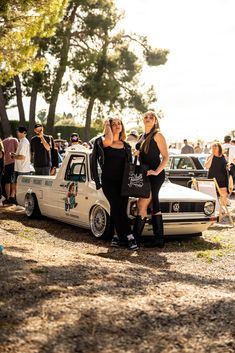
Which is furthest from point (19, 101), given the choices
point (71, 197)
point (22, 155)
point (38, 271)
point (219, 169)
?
point (38, 271)

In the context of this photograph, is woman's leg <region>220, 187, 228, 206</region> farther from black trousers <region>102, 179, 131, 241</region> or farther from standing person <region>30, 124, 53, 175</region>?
black trousers <region>102, 179, 131, 241</region>

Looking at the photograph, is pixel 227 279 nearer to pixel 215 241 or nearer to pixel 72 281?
pixel 72 281

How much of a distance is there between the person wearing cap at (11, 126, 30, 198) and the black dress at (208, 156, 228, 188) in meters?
4.14

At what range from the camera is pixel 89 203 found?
889 cm

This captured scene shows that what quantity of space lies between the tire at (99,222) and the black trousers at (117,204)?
0.51 metres

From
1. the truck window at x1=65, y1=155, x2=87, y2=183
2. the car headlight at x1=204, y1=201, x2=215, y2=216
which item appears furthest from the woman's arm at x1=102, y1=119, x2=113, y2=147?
the car headlight at x1=204, y1=201, x2=215, y2=216

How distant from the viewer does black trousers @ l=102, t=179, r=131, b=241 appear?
786cm

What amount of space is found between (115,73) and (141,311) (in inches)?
1296

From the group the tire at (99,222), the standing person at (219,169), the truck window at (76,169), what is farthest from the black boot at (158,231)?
the standing person at (219,169)

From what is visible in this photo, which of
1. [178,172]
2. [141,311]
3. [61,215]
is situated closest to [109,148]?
[61,215]

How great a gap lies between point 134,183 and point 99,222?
1.25 metres

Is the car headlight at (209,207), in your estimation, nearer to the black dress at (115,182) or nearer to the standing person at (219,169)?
the black dress at (115,182)

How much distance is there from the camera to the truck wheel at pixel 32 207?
427 inches

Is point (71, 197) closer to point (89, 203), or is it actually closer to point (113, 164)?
point (89, 203)
